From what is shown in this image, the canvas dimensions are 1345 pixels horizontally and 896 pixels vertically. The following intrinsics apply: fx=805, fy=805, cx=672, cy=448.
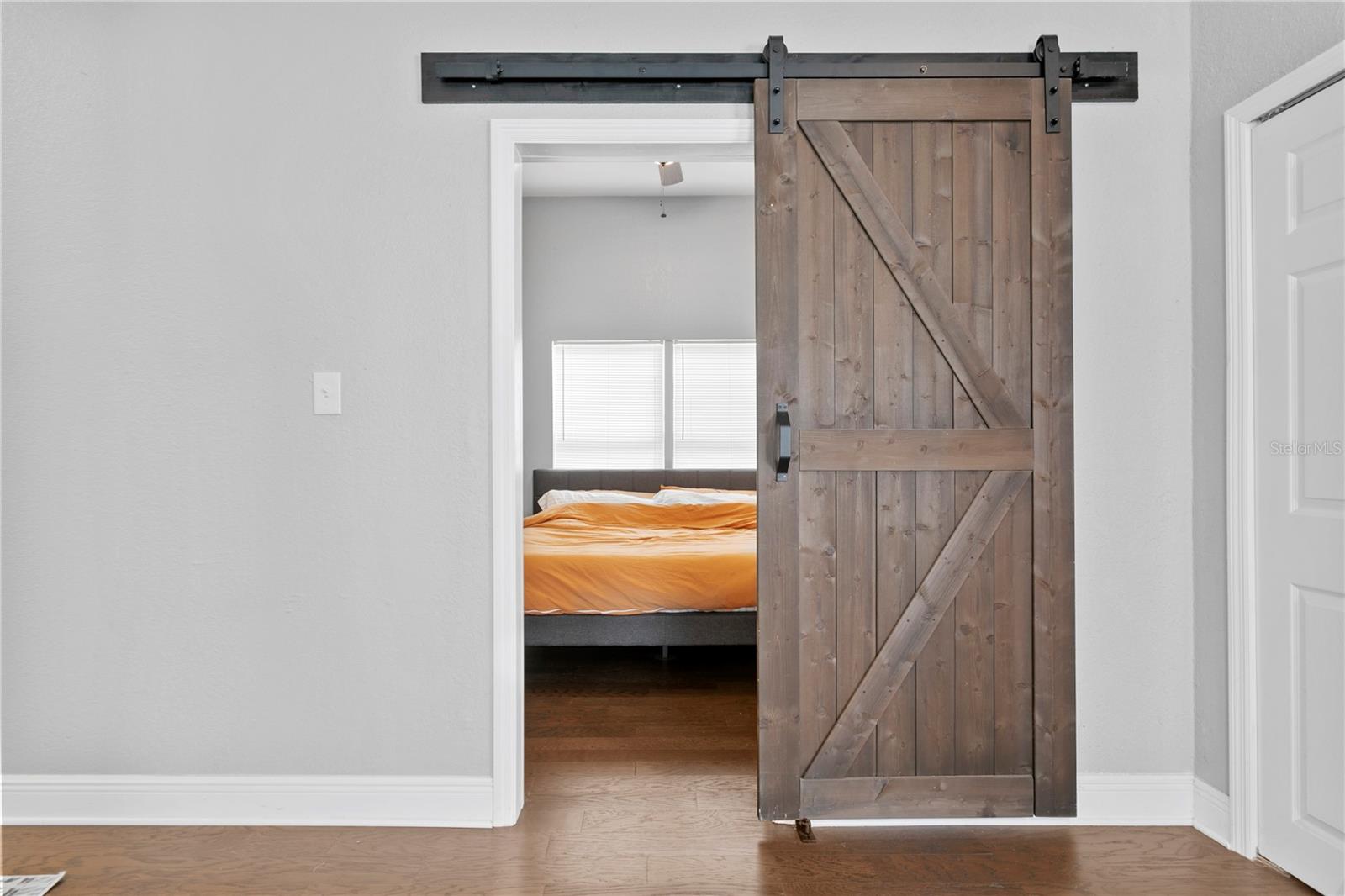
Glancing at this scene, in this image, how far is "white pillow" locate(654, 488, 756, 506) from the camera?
5.16 m

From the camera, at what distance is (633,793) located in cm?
257

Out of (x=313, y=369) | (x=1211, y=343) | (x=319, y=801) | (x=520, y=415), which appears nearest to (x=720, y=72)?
(x=520, y=415)

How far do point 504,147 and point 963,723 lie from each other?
216 cm

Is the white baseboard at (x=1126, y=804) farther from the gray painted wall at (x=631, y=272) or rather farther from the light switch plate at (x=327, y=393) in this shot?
the gray painted wall at (x=631, y=272)

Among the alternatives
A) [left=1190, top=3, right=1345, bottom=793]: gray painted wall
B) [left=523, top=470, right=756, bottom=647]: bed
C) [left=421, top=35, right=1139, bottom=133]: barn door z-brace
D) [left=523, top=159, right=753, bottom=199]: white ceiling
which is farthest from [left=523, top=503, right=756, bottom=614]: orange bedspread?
[left=523, top=159, right=753, bottom=199]: white ceiling

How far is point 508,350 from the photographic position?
2391 mm

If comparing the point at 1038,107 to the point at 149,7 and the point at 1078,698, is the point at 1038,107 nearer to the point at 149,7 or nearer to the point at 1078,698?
the point at 1078,698

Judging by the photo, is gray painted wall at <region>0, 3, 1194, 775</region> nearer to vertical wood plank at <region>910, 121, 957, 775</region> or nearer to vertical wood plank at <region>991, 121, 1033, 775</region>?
vertical wood plank at <region>991, 121, 1033, 775</region>

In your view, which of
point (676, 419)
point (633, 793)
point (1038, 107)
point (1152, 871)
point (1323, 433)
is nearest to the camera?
point (1323, 433)

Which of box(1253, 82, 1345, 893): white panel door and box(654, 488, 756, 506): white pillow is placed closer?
box(1253, 82, 1345, 893): white panel door

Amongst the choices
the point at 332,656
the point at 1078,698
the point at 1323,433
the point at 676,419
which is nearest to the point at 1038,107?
the point at 1323,433

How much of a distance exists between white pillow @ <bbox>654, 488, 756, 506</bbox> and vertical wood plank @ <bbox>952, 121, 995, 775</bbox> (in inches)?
107

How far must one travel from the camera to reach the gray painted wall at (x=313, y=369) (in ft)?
7.84

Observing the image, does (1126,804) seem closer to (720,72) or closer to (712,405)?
(720,72)
